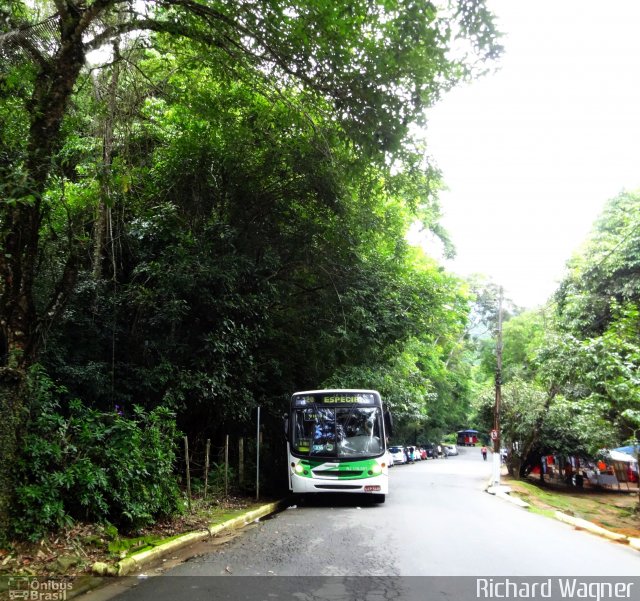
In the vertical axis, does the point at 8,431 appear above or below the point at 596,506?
above

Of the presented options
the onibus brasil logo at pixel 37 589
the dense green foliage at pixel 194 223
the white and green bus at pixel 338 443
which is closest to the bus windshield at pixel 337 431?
the white and green bus at pixel 338 443

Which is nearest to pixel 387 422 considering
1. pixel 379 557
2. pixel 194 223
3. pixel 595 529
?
pixel 595 529

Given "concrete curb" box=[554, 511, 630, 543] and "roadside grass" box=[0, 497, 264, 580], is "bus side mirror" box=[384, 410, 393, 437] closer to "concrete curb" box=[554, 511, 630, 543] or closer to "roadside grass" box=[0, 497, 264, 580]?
"concrete curb" box=[554, 511, 630, 543]

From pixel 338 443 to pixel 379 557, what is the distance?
559cm

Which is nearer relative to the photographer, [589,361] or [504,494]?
[589,361]

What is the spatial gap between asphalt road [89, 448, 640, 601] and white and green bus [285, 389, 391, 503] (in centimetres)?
138

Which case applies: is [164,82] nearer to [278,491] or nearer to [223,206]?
[223,206]

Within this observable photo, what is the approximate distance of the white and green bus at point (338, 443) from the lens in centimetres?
1192

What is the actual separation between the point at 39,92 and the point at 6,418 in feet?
12.1

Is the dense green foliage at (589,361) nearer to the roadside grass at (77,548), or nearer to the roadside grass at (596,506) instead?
the roadside grass at (596,506)

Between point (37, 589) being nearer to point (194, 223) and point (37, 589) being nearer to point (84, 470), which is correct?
point (84, 470)

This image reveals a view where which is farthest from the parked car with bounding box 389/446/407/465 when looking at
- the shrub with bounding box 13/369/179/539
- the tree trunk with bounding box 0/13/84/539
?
the tree trunk with bounding box 0/13/84/539

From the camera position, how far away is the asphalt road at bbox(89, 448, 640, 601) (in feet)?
17.3

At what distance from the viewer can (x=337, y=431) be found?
12312 mm
